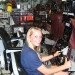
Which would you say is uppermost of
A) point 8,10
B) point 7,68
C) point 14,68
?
point 8,10

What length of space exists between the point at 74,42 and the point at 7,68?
1.36 metres

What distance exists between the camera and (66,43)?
378 centimetres

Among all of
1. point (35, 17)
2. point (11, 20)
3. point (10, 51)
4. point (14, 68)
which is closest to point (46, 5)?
point (35, 17)

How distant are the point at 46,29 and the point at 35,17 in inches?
21.8

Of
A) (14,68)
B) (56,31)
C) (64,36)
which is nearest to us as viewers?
(14,68)

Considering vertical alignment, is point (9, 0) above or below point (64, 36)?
above

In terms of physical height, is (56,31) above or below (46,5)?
below

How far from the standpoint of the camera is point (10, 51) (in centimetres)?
292

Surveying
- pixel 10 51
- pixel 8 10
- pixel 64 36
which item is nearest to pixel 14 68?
pixel 10 51

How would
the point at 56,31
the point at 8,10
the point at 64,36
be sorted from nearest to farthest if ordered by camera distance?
the point at 64,36 → the point at 56,31 → the point at 8,10

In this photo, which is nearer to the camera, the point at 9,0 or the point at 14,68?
the point at 14,68

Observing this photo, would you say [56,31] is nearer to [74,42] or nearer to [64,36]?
[64,36]

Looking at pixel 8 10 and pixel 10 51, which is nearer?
pixel 10 51

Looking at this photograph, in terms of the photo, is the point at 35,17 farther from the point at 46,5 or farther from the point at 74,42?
the point at 74,42
